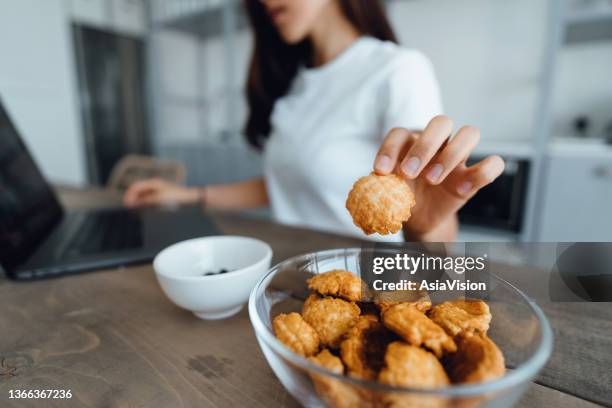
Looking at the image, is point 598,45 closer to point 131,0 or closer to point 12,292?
point 12,292

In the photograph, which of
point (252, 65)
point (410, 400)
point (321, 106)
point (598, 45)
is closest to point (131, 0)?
point (252, 65)

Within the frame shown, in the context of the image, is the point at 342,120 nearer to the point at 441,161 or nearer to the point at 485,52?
the point at 441,161

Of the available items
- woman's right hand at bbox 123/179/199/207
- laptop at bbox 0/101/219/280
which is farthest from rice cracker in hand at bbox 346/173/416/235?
woman's right hand at bbox 123/179/199/207

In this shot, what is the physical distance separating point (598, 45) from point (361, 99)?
1.80 m

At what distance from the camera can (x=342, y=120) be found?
99 centimetres

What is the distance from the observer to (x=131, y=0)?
3.38m

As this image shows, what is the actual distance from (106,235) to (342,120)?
2.15ft

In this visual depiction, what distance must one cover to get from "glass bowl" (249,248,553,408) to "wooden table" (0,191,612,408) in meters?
0.06

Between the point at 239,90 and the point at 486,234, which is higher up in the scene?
the point at 239,90

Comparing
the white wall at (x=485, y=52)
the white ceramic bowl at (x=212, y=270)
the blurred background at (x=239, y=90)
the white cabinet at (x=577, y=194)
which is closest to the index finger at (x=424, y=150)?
the white ceramic bowl at (x=212, y=270)

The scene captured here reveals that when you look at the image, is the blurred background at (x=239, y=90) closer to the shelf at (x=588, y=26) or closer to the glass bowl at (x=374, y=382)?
the shelf at (x=588, y=26)

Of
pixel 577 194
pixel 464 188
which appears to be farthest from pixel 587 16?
pixel 464 188

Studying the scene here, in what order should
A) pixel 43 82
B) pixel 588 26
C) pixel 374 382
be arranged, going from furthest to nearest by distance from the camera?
pixel 43 82 → pixel 588 26 → pixel 374 382

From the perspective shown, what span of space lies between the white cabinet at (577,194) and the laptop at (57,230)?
5.45 feet
